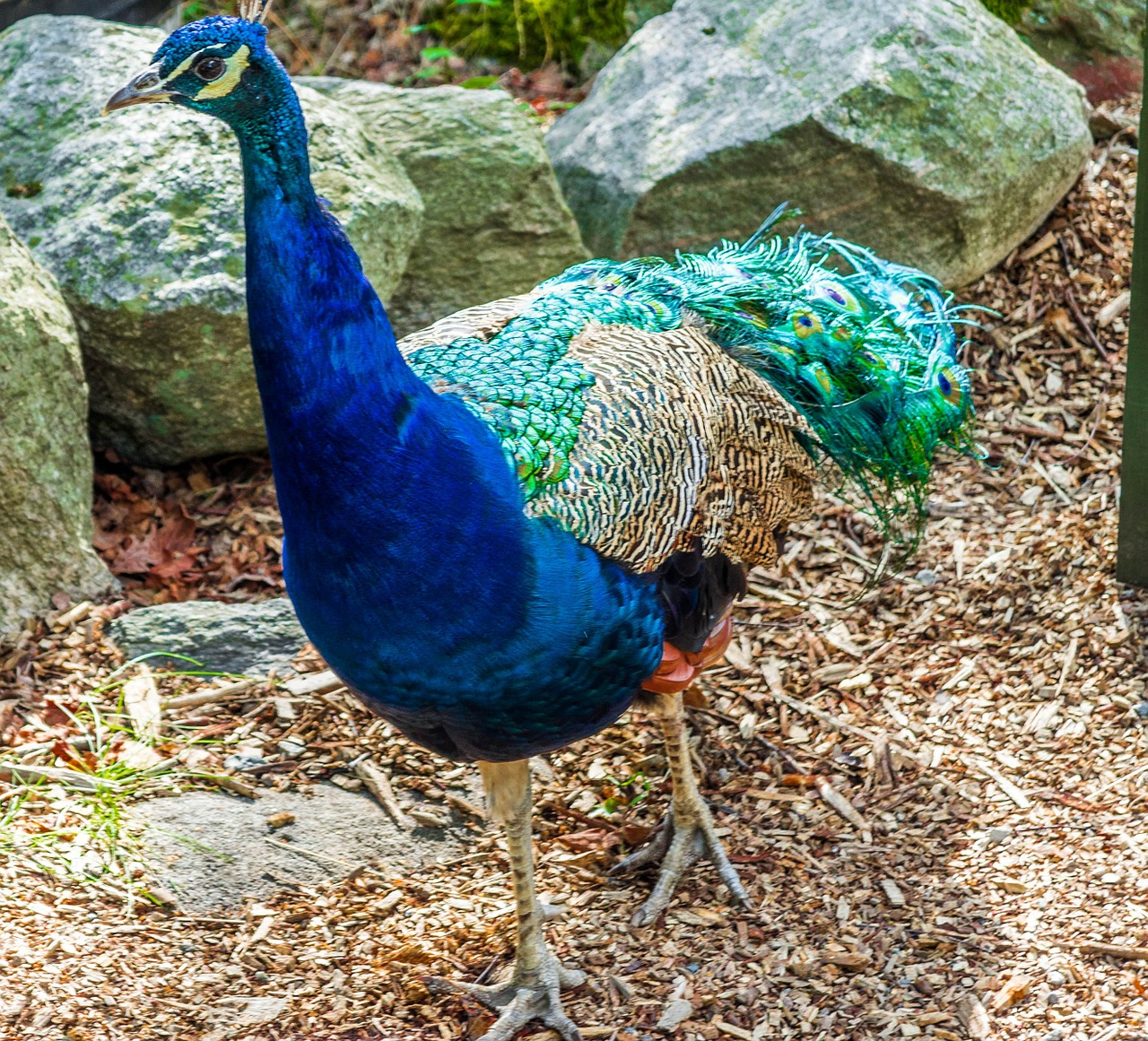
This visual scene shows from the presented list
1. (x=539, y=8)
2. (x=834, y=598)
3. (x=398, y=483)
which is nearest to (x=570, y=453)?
(x=398, y=483)

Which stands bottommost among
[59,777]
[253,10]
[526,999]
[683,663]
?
[59,777]

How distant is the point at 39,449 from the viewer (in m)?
4.16

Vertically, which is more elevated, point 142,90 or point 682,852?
point 142,90

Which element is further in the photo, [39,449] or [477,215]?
[477,215]

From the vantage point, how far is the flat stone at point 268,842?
3.43 metres

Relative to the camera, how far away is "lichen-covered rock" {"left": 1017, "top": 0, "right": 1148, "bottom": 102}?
5723 millimetres

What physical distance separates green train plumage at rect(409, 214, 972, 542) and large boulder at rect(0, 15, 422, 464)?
1.38 meters

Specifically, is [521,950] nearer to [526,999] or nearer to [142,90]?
[526,999]

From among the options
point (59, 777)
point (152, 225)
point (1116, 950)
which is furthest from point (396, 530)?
point (152, 225)

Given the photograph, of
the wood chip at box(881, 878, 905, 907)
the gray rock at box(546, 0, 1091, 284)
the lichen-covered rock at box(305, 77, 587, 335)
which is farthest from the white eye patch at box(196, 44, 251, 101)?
the gray rock at box(546, 0, 1091, 284)

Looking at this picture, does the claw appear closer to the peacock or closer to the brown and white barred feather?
the peacock

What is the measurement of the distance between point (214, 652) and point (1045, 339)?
322cm

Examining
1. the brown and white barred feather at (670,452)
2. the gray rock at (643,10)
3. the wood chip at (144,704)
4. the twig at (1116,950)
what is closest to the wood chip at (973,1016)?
the twig at (1116,950)

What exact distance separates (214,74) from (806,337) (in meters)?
1.71
